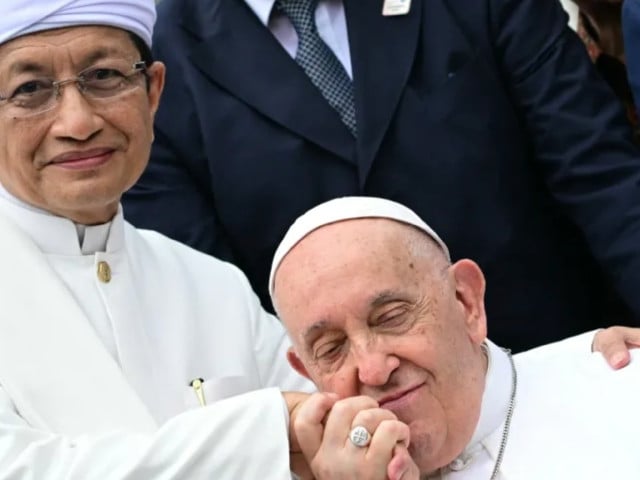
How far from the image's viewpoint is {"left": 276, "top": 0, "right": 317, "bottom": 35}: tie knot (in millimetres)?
4113

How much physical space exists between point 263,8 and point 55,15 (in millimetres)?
1044

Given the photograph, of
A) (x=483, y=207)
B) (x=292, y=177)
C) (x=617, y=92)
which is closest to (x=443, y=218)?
(x=483, y=207)

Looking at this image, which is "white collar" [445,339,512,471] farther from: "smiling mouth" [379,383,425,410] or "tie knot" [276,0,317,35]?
"tie knot" [276,0,317,35]

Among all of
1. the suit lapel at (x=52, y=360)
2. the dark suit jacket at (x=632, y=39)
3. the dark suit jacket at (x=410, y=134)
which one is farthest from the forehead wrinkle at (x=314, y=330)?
the dark suit jacket at (x=632, y=39)

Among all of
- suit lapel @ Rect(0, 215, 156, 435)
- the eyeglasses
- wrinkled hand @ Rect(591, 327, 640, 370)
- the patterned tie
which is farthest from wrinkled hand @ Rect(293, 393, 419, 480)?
the patterned tie

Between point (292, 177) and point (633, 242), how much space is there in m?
0.93

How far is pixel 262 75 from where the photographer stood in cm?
413

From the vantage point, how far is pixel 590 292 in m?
4.31

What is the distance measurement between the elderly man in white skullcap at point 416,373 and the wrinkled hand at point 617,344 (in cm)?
3

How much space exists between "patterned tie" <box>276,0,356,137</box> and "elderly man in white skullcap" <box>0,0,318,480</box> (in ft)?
2.27

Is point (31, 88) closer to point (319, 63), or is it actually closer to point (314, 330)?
point (314, 330)

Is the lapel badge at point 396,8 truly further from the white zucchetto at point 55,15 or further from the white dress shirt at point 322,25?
the white zucchetto at point 55,15

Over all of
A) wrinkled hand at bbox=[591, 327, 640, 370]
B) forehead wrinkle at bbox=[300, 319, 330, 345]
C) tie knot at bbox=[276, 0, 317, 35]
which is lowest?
wrinkled hand at bbox=[591, 327, 640, 370]

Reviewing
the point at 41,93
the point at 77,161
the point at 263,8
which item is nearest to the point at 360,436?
the point at 77,161
